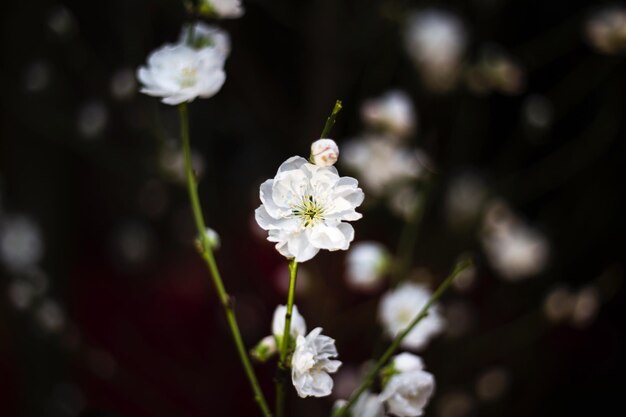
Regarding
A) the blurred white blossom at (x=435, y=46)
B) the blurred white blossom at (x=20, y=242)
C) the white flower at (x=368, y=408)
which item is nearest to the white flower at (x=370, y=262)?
the white flower at (x=368, y=408)

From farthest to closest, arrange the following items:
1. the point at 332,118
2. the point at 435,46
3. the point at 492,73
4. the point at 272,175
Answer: the point at 435,46 < the point at 272,175 < the point at 492,73 < the point at 332,118

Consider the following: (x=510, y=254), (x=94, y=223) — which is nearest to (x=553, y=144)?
(x=510, y=254)

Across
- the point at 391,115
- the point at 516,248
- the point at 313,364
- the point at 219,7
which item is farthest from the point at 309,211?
the point at 516,248

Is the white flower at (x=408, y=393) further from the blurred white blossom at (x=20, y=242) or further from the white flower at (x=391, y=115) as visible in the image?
the blurred white blossom at (x=20, y=242)

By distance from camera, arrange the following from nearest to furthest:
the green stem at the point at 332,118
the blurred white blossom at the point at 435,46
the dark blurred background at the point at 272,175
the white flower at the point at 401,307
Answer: the green stem at the point at 332,118
the white flower at the point at 401,307
the dark blurred background at the point at 272,175
the blurred white blossom at the point at 435,46

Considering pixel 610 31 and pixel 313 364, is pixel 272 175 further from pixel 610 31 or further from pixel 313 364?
pixel 313 364

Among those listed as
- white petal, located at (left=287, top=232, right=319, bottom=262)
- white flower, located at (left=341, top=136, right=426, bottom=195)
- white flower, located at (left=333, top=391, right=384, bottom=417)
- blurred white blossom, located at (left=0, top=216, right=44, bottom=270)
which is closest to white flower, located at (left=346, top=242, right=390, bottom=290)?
white flower, located at (left=341, top=136, right=426, bottom=195)
